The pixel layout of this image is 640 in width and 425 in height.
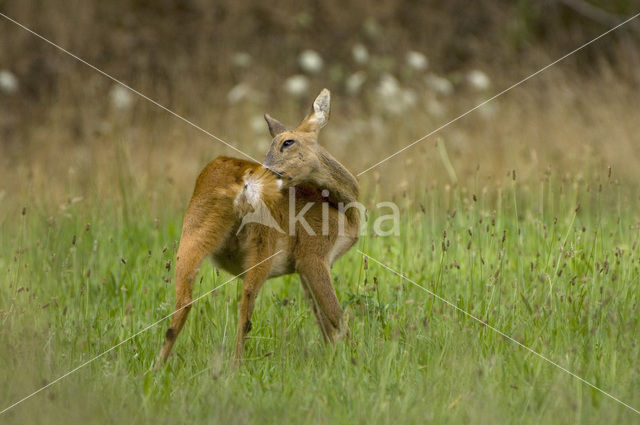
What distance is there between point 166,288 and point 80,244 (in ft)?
3.63

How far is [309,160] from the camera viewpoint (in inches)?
167

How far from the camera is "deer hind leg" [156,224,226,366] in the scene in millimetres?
3918

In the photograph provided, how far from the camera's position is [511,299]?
4.75 m

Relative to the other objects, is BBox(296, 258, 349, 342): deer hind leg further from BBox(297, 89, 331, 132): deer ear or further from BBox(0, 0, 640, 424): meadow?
BBox(297, 89, 331, 132): deer ear

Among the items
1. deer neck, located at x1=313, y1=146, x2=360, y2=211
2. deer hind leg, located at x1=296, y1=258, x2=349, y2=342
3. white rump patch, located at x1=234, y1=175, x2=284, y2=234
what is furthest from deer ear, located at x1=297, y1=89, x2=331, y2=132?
deer hind leg, located at x1=296, y1=258, x2=349, y2=342

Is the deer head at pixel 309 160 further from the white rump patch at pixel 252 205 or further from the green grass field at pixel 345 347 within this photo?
the green grass field at pixel 345 347

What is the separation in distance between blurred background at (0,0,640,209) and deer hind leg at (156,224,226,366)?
3387 mm

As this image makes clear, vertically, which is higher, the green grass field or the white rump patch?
the white rump patch

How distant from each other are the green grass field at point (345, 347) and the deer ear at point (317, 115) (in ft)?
2.58

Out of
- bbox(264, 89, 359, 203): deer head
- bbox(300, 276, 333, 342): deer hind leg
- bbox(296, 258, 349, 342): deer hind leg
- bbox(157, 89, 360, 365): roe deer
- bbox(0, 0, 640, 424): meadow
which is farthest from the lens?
bbox(300, 276, 333, 342): deer hind leg

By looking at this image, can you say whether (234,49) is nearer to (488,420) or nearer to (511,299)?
(511,299)

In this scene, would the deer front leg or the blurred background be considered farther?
the blurred background

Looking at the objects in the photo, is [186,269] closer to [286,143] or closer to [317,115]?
[286,143]

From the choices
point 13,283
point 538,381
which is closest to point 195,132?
point 13,283
